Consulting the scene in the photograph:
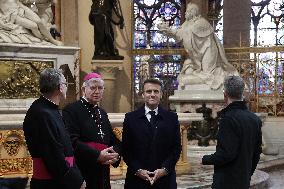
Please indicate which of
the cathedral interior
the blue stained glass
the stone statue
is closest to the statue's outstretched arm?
the cathedral interior

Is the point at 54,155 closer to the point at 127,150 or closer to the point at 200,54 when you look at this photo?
the point at 127,150

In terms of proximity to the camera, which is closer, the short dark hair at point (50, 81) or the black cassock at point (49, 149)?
the black cassock at point (49, 149)

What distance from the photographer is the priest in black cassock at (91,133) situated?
13.3 ft

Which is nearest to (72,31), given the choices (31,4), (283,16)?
(31,4)

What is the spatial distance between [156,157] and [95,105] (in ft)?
2.00

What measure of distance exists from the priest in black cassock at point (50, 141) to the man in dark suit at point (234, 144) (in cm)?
100

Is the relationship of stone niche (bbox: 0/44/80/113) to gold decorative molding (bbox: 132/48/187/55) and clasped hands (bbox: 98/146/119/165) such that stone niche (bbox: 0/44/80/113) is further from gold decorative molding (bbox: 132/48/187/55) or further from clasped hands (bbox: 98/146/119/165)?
gold decorative molding (bbox: 132/48/187/55)

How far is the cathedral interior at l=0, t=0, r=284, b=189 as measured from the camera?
7.77m

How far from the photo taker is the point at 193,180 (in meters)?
7.11

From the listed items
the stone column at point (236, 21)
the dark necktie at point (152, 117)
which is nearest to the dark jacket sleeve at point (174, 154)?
the dark necktie at point (152, 117)

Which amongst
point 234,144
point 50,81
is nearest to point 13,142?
point 50,81

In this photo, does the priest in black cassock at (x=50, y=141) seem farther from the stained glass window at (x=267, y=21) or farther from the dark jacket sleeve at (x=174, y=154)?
the stained glass window at (x=267, y=21)

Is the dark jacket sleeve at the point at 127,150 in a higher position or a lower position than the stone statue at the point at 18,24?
lower

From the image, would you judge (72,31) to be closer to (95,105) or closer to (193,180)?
(193,180)
